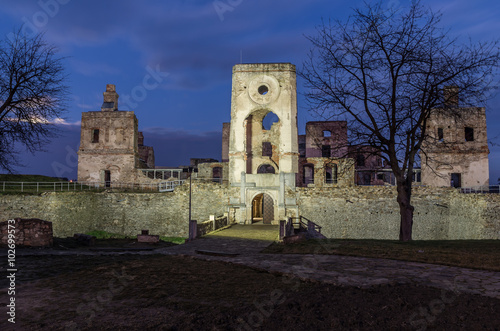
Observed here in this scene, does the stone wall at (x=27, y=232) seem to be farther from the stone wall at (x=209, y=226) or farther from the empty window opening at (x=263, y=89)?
the empty window opening at (x=263, y=89)

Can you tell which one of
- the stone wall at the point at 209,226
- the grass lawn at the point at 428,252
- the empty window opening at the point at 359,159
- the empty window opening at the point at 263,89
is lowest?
the stone wall at the point at 209,226

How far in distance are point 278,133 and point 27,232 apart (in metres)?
18.9

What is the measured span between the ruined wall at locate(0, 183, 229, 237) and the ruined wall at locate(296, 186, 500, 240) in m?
6.76

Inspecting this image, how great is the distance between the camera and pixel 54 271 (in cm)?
770

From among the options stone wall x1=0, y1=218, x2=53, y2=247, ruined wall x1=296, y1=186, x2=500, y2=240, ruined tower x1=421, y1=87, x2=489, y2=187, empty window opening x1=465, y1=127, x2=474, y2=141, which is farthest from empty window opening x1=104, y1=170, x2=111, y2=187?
empty window opening x1=465, y1=127, x2=474, y2=141

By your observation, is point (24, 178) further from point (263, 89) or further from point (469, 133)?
point (469, 133)

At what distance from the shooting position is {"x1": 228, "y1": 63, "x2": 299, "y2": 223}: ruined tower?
24938 mm

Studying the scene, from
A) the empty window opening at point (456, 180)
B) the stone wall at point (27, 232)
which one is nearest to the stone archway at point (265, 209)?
the stone wall at point (27, 232)

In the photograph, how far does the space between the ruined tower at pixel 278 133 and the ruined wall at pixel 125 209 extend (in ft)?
6.86

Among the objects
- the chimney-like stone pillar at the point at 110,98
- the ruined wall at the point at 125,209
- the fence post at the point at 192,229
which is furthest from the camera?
the chimney-like stone pillar at the point at 110,98

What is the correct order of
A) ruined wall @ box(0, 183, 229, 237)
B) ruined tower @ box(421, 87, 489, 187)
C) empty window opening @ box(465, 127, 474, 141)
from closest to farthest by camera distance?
ruined wall @ box(0, 183, 229, 237) < ruined tower @ box(421, 87, 489, 187) < empty window opening @ box(465, 127, 474, 141)

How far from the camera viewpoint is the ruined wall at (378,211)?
23.9 meters

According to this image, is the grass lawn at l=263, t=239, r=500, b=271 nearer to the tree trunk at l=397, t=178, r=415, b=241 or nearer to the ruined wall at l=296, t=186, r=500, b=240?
the tree trunk at l=397, t=178, r=415, b=241

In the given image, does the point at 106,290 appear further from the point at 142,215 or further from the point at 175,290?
the point at 142,215
